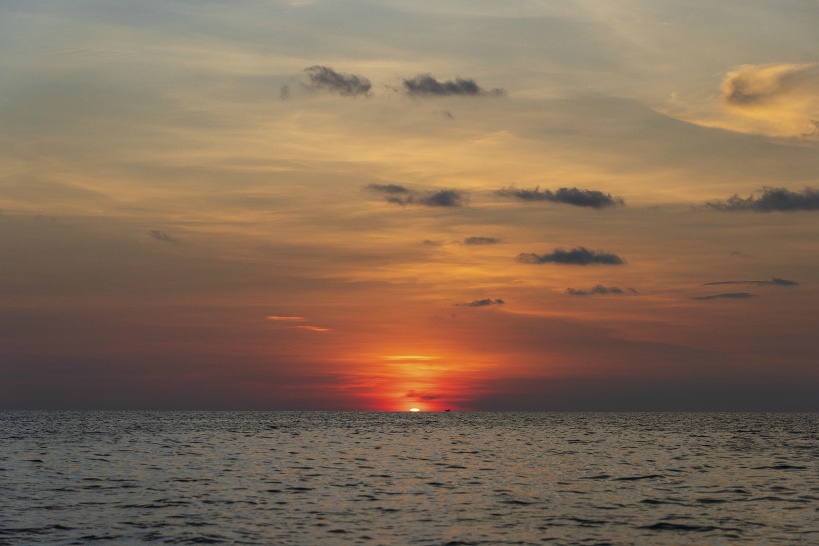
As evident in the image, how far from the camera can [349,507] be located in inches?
1939

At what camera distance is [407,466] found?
76688 millimetres

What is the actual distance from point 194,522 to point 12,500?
47.9ft

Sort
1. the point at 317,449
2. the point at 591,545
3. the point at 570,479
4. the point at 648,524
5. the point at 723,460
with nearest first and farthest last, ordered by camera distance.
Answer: the point at 591,545 < the point at 648,524 < the point at 570,479 < the point at 723,460 < the point at 317,449

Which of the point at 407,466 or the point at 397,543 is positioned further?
the point at 407,466

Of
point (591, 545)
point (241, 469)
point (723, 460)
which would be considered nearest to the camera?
point (591, 545)

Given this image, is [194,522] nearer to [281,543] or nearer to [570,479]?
[281,543]

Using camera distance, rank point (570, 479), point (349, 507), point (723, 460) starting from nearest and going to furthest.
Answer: point (349, 507) → point (570, 479) → point (723, 460)

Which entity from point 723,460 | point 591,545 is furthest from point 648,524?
point 723,460

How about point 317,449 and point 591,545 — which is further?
point 317,449

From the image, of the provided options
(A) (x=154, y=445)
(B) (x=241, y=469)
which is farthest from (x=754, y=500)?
(A) (x=154, y=445)

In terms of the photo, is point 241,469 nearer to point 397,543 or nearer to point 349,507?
point 349,507

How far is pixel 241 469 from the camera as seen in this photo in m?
72.4

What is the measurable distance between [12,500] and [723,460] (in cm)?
6243

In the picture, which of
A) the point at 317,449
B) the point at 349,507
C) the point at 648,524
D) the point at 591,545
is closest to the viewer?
the point at 591,545
